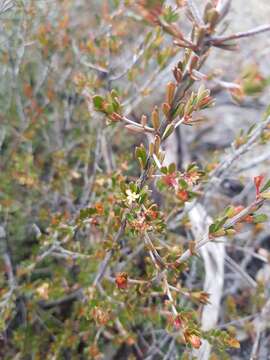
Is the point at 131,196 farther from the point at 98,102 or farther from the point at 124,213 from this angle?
the point at 98,102

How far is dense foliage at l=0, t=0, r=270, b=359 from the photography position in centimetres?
100

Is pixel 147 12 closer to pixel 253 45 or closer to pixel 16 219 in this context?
pixel 16 219

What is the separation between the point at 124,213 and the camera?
3.75 ft

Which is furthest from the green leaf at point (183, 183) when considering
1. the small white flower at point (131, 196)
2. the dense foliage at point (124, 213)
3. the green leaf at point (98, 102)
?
the green leaf at point (98, 102)

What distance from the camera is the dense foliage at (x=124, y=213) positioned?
999mm

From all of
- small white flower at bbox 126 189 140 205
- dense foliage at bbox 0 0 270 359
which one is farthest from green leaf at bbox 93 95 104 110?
small white flower at bbox 126 189 140 205

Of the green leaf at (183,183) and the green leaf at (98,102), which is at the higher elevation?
the green leaf at (98,102)

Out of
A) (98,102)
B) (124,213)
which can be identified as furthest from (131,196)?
(98,102)

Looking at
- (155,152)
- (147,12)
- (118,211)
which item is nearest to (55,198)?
(118,211)

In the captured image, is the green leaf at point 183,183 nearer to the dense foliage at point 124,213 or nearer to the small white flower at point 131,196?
the dense foliage at point 124,213

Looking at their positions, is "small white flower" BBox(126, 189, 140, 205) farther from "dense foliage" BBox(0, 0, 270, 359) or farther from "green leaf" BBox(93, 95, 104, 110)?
"green leaf" BBox(93, 95, 104, 110)

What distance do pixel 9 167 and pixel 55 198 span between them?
0.30 metres

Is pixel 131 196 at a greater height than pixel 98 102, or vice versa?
pixel 98 102

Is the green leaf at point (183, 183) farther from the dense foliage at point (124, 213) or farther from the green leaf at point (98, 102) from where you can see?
the green leaf at point (98, 102)
